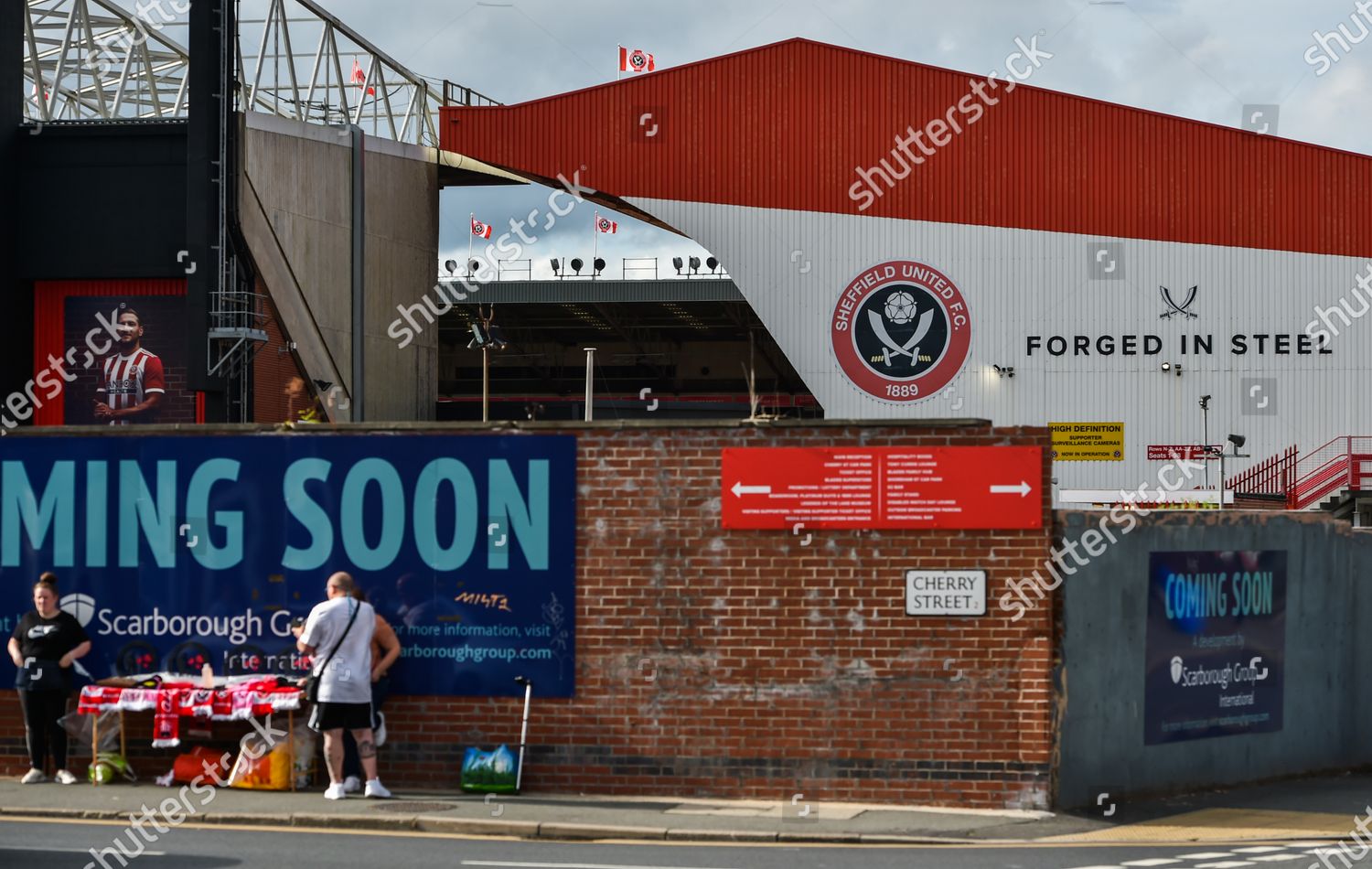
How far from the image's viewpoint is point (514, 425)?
45.3 ft

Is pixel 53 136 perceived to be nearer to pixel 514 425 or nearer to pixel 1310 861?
pixel 514 425

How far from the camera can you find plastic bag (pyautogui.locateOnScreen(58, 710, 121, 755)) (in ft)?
45.8

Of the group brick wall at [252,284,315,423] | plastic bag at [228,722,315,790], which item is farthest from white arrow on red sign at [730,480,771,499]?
brick wall at [252,284,315,423]

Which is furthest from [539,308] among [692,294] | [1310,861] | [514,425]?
[1310,861]

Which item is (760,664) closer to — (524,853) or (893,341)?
(524,853)

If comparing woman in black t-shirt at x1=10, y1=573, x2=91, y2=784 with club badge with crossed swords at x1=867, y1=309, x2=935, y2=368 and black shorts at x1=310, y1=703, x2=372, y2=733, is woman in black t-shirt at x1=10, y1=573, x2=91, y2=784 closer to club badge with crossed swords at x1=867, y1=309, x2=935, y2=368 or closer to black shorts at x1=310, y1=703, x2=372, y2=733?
black shorts at x1=310, y1=703, x2=372, y2=733

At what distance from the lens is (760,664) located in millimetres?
13320

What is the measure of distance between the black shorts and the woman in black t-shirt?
259cm

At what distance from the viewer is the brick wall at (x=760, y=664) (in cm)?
1302

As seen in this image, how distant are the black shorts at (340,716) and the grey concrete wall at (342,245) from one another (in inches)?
707

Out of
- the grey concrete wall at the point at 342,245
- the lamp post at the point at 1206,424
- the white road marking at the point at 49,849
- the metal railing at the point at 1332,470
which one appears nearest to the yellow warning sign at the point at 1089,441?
the lamp post at the point at 1206,424

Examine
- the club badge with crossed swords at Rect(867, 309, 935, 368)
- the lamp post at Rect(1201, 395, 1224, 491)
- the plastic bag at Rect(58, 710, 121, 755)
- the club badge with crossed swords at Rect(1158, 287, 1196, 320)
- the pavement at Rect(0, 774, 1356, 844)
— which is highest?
the club badge with crossed swords at Rect(1158, 287, 1196, 320)

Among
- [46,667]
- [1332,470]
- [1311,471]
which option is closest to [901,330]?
[1311,471]

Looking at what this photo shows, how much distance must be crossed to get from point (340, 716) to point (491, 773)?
1337 mm
